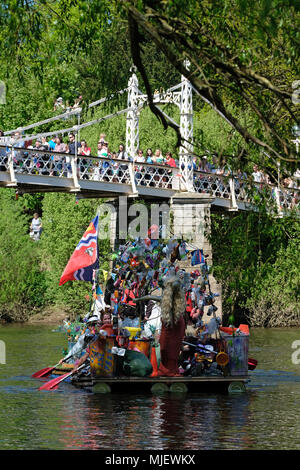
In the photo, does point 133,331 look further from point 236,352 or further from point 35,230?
point 35,230

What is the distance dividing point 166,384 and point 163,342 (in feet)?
3.77

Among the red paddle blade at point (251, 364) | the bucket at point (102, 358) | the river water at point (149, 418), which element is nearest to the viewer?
the river water at point (149, 418)

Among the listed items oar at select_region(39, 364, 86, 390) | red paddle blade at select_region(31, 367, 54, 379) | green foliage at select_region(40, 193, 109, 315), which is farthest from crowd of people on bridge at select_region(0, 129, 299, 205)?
oar at select_region(39, 364, 86, 390)

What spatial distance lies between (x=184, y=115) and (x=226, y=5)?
25420 mm

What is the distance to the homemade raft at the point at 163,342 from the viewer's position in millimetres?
18562

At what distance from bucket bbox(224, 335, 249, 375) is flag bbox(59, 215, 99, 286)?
5.03m

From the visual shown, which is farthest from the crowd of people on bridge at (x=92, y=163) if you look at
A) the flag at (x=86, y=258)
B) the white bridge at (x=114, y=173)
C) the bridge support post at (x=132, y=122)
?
the flag at (x=86, y=258)

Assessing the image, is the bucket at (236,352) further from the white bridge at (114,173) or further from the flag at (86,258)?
the white bridge at (114,173)

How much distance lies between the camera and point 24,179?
3127 cm

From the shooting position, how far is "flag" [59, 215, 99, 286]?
935 inches

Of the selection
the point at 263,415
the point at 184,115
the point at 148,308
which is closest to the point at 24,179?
the point at 184,115

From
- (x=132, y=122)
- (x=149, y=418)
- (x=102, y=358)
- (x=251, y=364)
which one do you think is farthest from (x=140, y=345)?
(x=132, y=122)

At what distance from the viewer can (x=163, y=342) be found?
18.5 metres

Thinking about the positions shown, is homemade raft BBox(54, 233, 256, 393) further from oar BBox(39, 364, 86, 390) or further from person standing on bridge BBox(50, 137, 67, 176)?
person standing on bridge BBox(50, 137, 67, 176)
